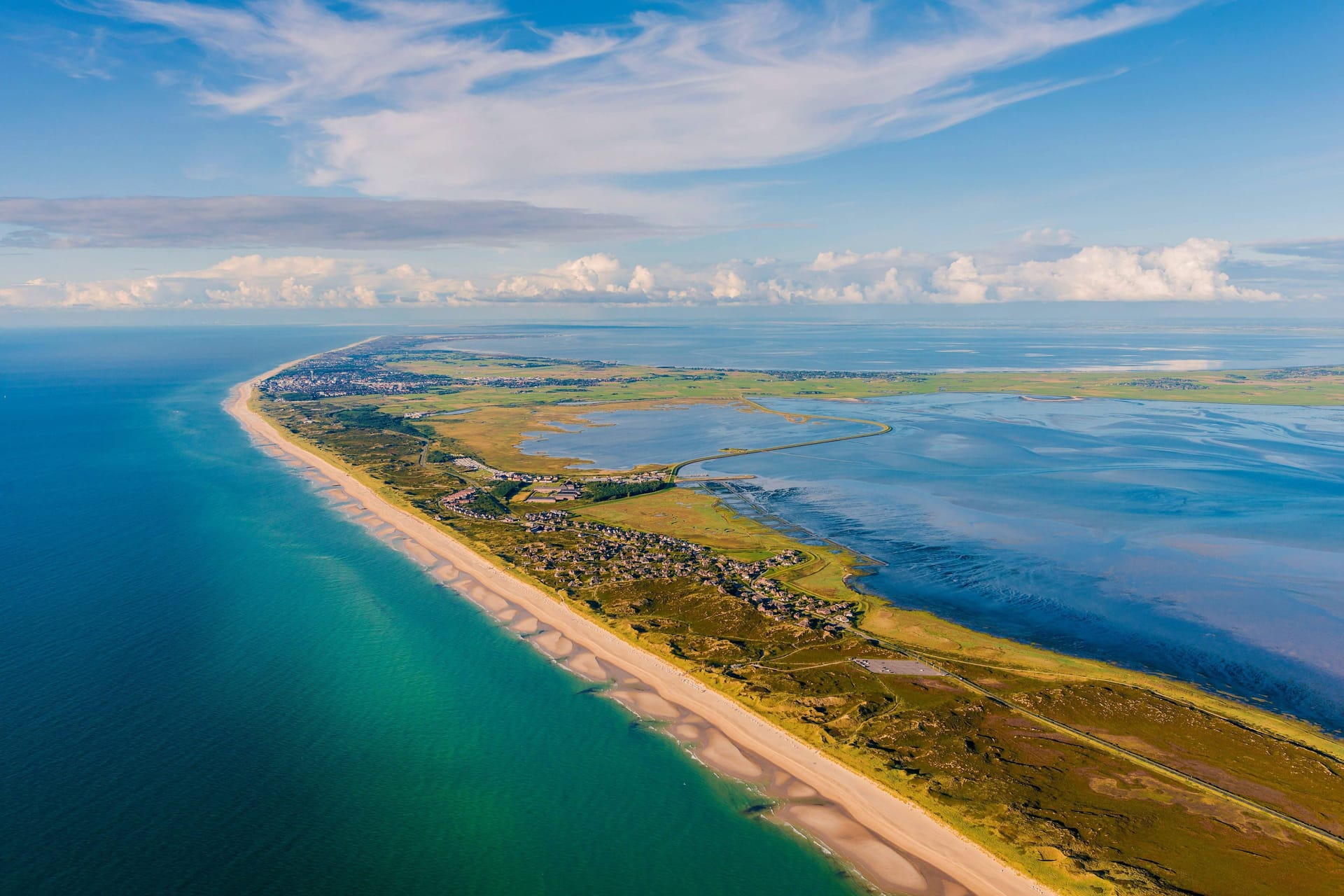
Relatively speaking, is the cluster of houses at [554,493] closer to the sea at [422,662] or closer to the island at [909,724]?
the island at [909,724]

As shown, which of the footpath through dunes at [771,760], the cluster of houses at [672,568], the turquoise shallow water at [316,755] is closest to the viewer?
the footpath through dunes at [771,760]

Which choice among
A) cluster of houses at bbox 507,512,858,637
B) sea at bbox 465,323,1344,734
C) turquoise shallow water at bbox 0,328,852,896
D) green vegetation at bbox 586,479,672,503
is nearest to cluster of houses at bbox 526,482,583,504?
green vegetation at bbox 586,479,672,503

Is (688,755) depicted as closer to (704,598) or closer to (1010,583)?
(704,598)

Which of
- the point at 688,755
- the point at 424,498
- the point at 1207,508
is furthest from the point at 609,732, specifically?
the point at 1207,508

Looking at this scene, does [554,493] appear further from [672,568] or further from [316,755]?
[316,755]

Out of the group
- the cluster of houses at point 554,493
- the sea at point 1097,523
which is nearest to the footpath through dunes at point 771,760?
the sea at point 1097,523

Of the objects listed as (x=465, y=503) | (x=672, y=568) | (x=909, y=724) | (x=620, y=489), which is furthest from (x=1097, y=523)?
(x=465, y=503)
